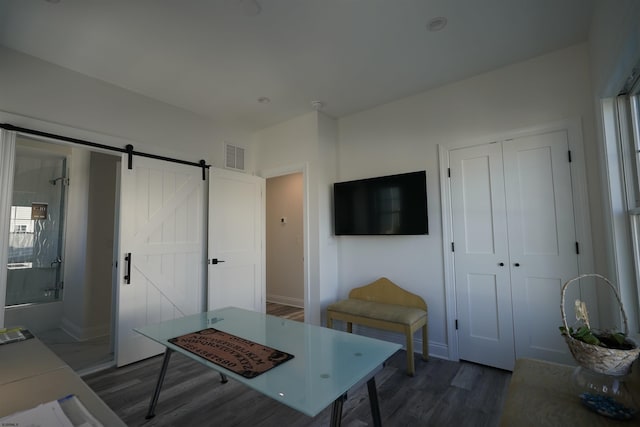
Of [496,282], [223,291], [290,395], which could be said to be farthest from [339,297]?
[290,395]

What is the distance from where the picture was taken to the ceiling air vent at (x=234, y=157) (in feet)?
13.3

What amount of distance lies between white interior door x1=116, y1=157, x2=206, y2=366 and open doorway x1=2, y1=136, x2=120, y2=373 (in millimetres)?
875

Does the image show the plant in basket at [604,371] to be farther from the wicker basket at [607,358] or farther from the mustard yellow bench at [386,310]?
the mustard yellow bench at [386,310]

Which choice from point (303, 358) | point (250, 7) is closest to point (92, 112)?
point (250, 7)

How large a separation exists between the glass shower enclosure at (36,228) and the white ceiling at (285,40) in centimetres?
228

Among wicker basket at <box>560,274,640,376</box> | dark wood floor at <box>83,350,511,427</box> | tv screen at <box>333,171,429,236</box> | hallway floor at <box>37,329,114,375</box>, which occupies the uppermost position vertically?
tv screen at <box>333,171,429,236</box>

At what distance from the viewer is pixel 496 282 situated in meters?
2.76

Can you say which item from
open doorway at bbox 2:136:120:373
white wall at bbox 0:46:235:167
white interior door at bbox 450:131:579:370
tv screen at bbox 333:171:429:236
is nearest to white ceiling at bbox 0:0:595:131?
white wall at bbox 0:46:235:167

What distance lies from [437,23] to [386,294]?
100 inches

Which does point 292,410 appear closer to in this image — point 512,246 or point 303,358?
point 303,358

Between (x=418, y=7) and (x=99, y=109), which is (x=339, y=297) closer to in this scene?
(x=418, y=7)

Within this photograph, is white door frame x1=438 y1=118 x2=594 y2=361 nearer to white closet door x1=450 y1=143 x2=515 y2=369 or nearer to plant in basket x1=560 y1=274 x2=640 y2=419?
white closet door x1=450 y1=143 x2=515 y2=369

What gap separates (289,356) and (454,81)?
9.85 ft

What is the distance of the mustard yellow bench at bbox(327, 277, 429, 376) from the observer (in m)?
2.73
